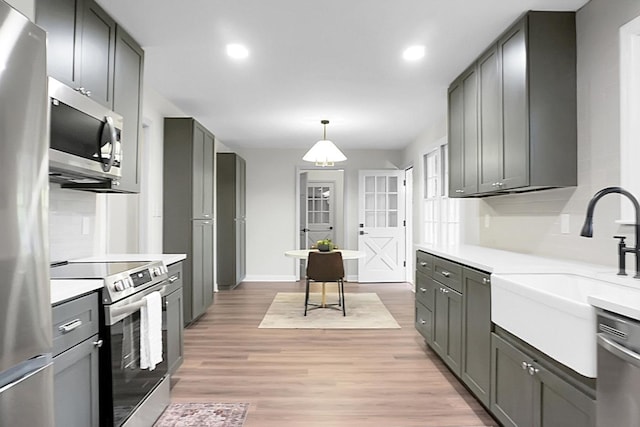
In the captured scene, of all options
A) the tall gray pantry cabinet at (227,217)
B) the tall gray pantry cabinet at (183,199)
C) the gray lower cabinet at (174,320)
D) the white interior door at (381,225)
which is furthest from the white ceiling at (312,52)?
the white interior door at (381,225)

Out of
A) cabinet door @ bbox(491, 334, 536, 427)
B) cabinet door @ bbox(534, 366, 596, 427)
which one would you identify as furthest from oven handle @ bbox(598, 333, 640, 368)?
cabinet door @ bbox(491, 334, 536, 427)

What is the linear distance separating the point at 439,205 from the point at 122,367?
454cm

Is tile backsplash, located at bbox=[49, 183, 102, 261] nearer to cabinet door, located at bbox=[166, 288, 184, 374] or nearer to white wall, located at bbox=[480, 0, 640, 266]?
cabinet door, located at bbox=[166, 288, 184, 374]

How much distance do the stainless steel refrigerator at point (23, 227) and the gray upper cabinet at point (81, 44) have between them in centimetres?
104

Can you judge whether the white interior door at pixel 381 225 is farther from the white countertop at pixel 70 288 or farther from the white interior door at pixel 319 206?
the white countertop at pixel 70 288

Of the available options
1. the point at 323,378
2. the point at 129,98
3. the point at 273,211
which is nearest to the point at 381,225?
the point at 273,211

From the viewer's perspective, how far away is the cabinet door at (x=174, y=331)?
2836 mm

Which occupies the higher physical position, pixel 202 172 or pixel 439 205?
pixel 202 172

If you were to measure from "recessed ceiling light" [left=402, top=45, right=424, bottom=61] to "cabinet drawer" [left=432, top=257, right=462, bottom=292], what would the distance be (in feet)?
5.19

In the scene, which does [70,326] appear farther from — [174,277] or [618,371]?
[618,371]

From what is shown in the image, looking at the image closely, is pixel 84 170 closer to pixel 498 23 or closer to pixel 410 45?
pixel 410 45

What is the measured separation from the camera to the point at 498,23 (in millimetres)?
2711

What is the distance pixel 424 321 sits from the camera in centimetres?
368

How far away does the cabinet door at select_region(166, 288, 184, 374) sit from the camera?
9.30ft
